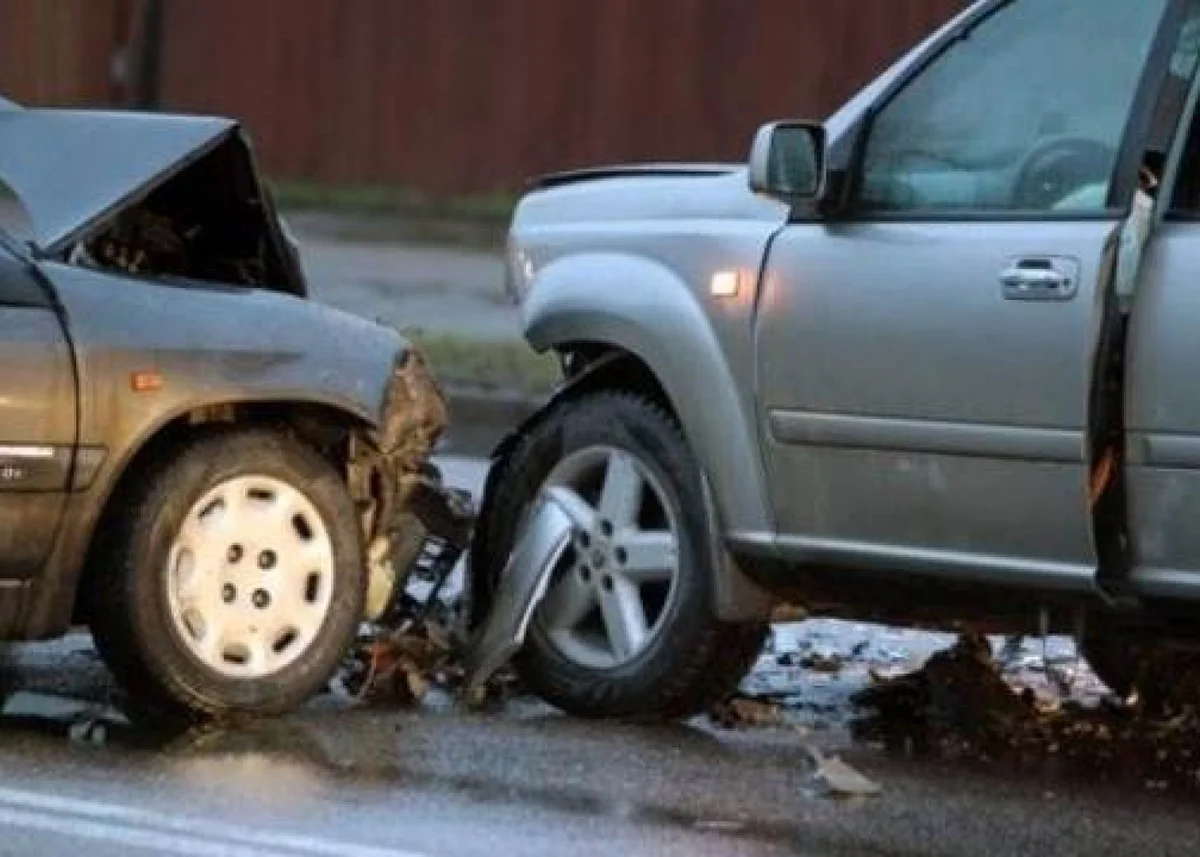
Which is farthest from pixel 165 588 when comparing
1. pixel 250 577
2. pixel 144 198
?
pixel 144 198

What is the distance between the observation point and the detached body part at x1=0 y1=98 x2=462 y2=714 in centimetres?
699

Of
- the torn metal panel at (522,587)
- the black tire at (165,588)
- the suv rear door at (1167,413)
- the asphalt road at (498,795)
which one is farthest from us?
the torn metal panel at (522,587)

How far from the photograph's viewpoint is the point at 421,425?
781 cm

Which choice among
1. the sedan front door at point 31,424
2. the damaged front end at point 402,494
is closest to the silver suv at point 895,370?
the damaged front end at point 402,494

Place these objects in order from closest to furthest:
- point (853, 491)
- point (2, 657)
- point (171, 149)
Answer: point (853, 491) → point (171, 149) → point (2, 657)

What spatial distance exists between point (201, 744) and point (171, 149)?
1.48m

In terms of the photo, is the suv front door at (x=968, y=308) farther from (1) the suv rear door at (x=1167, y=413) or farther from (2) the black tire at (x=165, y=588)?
(2) the black tire at (x=165, y=588)

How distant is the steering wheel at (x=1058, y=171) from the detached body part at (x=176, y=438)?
167 cm

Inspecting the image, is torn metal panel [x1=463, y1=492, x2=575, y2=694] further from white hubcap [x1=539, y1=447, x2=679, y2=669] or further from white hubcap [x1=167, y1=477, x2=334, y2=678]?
white hubcap [x1=167, y1=477, x2=334, y2=678]

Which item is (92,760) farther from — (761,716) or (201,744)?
(761,716)

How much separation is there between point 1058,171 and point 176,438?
6.93 feet

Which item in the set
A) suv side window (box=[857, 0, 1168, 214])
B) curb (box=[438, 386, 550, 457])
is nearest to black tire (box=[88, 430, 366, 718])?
suv side window (box=[857, 0, 1168, 214])

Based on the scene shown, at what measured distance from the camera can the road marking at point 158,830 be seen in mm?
6074

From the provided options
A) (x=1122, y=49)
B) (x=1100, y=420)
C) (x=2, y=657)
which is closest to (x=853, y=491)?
(x=1100, y=420)
